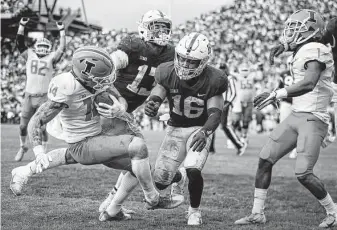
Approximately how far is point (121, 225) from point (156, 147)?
8.19 metres

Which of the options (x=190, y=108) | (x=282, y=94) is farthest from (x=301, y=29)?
(x=190, y=108)

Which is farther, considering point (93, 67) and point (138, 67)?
point (138, 67)

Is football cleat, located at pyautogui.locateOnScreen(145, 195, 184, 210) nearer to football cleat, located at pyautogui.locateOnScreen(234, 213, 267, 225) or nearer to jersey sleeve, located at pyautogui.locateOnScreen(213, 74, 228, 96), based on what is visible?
football cleat, located at pyautogui.locateOnScreen(234, 213, 267, 225)

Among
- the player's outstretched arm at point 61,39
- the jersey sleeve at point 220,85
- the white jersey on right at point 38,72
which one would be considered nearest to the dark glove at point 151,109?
the jersey sleeve at point 220,85

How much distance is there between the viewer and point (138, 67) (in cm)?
643

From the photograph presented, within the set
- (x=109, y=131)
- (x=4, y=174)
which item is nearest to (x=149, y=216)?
(x=109, y=131)

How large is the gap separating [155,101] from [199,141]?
54 cm

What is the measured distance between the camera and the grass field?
5.41 metres

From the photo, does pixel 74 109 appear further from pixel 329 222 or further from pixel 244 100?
pixel 244 100

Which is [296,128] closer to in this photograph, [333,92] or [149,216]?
[333,92]

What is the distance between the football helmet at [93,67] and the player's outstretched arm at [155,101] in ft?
1.33

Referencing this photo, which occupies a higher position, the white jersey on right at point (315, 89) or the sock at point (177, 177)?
the white jersey on right at point (315, 89)

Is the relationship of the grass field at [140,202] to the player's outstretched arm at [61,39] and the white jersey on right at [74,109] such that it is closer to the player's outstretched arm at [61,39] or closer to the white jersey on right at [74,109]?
the white jersey on right at [74,109]

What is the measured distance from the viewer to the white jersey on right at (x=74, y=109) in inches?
197
